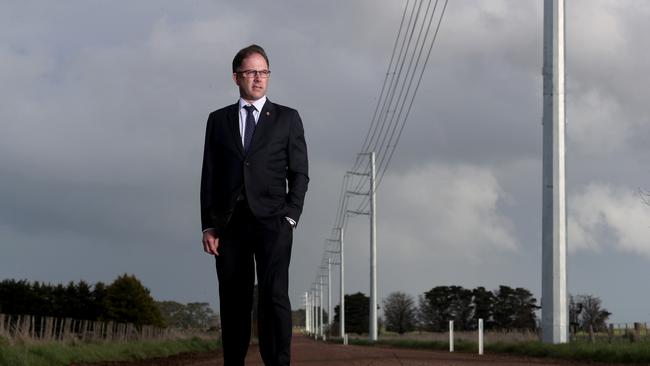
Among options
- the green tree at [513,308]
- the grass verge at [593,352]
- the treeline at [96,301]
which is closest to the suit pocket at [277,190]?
the grass verge at [593,352]

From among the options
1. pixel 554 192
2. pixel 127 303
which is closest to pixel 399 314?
pixel 127 303

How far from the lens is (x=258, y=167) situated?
628cm

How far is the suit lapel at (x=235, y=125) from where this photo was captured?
20.8 feet

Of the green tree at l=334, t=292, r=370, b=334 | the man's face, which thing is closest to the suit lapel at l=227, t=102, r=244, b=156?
the man's face

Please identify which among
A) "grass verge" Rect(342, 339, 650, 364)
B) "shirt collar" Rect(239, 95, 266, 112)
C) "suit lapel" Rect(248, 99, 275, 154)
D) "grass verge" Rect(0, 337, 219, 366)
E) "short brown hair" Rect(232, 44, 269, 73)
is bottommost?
"grass verge" Rect(0, 337, 219, 366)

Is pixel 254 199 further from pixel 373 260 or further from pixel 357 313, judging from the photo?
pixel 357 313

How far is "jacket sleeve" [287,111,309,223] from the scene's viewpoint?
6.32m

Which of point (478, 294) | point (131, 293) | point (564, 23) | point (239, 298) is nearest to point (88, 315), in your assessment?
point (131, 293)

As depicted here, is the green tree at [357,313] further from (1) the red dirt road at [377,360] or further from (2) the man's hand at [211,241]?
(2) the man's hand at [211,241]

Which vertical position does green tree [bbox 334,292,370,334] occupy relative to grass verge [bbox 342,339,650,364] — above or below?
above

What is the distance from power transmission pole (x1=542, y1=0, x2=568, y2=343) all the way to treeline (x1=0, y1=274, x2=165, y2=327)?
75010mm

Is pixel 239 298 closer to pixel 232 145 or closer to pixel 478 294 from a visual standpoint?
pixel 232 145

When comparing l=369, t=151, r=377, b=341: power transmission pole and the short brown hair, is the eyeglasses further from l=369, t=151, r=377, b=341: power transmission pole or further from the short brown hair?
l=369, t=151, r=377, b=341: power transmission pole

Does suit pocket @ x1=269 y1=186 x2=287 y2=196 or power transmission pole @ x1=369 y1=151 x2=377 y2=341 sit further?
power transmission pole @ x1=369 y1=151 x2=377 y2=341
